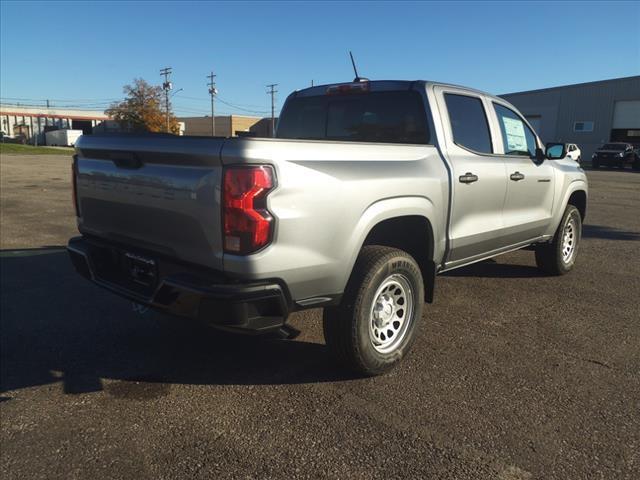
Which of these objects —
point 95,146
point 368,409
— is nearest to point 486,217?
point 368,409

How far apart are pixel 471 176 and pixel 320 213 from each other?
174 centimetres

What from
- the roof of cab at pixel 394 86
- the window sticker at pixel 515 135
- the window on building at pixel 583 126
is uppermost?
the window on building at pixel 583 126

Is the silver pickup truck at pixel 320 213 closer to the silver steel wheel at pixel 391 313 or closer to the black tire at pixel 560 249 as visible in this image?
the silver steel wheel at pixel 391 313

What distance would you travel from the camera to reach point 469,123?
4301 millimetres

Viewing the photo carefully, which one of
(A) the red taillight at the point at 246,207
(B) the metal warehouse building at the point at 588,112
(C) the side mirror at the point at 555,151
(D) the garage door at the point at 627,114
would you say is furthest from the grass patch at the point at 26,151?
(D) the garage door at the point at 627,114

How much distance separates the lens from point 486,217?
4355 mm

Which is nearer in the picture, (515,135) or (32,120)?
(515,135)

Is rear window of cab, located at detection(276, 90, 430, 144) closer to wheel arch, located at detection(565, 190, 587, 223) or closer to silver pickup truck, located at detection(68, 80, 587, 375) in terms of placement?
silver pickup truck, located at detection(68, 80, 587, 375)

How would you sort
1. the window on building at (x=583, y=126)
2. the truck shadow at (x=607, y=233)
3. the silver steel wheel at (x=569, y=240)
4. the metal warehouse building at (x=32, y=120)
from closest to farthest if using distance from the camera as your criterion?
the silver steel wheel at (x=569, y=240) → the truck shadow at (x=607, y=233) → the window on building at (x=583, y=126) → the metal warehouse building at (x=32, y=120)

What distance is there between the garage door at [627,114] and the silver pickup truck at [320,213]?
46.7 meters

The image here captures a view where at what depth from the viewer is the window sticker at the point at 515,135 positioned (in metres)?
4.85

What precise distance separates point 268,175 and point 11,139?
92.5 m

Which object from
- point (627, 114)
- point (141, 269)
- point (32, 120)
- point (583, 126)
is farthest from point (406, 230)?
point (32, 120)

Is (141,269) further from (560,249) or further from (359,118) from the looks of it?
(560,249)
